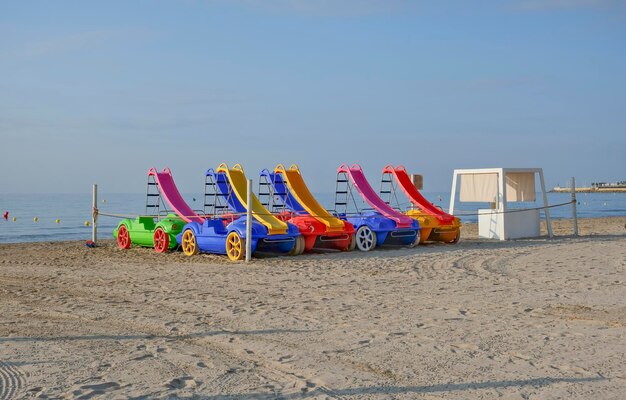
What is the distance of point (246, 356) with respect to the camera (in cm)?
579

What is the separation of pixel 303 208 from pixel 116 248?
4.67 meters

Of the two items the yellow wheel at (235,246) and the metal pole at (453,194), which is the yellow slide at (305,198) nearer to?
the yellow wheel at (235,246)

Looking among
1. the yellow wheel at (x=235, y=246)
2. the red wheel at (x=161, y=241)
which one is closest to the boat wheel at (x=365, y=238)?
the yellow wheel at (x=235, y=246)

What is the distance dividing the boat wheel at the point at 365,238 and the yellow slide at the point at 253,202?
2088 millimetres

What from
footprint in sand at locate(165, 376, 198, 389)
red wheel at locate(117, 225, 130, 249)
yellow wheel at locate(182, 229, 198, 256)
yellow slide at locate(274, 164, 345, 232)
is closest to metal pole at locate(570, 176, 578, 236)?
yellow slide at locate(274, 164, 345, 232)

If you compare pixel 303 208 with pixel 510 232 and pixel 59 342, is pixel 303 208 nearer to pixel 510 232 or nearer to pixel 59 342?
pixel 510 232

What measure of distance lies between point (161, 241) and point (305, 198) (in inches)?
130

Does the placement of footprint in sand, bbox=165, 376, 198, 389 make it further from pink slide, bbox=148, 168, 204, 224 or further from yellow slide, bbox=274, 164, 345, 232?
pink slide, bbox=148, 168, 204, 224

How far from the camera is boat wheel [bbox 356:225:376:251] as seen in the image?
15109 mm

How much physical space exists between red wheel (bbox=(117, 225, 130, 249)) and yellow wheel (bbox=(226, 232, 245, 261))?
12.6 feet

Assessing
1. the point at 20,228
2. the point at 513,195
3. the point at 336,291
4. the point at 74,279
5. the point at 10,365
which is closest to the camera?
the point at 10,365

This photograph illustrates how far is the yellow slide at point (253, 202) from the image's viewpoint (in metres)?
→ 13.5

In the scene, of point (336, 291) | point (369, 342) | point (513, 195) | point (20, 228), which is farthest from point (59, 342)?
point (20, 228)

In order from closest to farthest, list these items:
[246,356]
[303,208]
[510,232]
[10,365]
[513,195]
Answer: [10,365], [246,356], [303,208], [510,232], [513,195]
